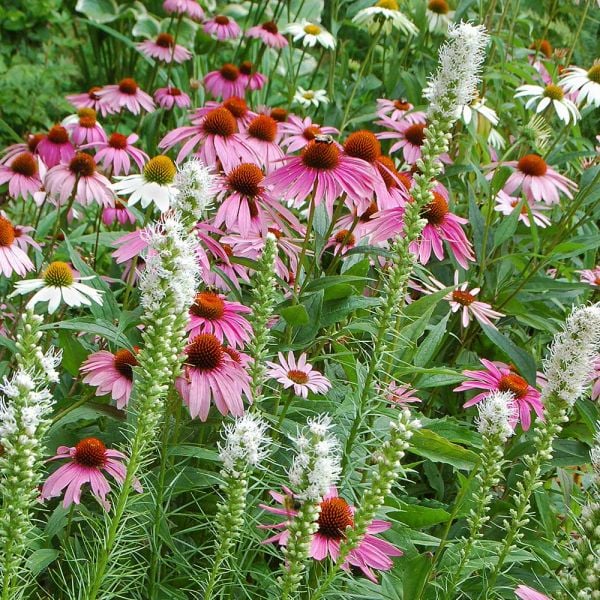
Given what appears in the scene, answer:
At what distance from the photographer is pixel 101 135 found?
125 inches

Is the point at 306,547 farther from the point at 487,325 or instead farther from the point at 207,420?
the point at 487,325

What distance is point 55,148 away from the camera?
3.17 meters

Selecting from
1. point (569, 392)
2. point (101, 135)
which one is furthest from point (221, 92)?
point (569, 392)

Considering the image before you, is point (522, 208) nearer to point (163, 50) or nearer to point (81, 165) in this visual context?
point (81, 165)

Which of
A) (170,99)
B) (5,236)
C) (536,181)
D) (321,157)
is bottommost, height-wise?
(170,99)

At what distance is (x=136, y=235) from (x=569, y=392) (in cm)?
106

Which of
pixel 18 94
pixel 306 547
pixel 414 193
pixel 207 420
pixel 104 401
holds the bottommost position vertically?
pixel 18 94

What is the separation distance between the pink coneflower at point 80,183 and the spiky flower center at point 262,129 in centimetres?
45

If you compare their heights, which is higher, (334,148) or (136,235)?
(334,148)

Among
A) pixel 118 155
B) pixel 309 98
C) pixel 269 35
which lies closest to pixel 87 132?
pixel 118 155

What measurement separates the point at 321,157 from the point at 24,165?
45.9 inches

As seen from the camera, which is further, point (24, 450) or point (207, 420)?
point (207, 420)

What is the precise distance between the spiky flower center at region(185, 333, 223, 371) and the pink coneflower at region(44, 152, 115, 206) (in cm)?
97

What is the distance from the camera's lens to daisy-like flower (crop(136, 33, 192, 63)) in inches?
168
